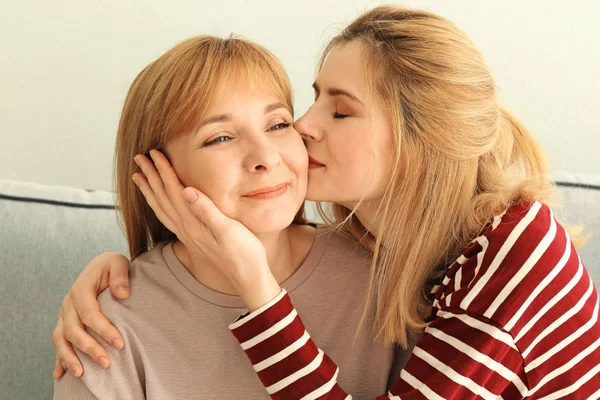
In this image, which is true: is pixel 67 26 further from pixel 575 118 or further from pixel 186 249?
pixel 575 118

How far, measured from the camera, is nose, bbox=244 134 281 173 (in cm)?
121

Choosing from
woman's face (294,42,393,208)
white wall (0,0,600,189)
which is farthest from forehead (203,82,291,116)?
white wall (0,0,600,189)

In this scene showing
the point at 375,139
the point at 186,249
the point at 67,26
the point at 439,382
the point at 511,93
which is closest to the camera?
the point at 439,382

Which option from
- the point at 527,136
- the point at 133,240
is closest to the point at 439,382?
the point at 527,136

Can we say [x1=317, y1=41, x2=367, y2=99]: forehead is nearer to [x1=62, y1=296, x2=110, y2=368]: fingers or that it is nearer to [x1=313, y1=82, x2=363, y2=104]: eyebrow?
[x1=313, y1=82, x2=363, y2=104]: eyebrow

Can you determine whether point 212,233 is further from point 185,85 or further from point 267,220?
point 185,85

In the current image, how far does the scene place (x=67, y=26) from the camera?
1.81m

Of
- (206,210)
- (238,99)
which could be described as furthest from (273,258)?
(238,99)

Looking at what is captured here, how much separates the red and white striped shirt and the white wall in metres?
Answer: 0.81

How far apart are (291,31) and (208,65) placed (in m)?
0.67

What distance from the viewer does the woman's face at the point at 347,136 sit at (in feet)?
4.26

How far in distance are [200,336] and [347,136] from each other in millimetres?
454

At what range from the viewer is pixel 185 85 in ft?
4.06

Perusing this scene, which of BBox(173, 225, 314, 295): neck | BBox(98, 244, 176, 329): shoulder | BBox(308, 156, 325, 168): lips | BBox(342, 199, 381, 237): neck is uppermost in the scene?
BBox(308, 156, 325, 168): lips
